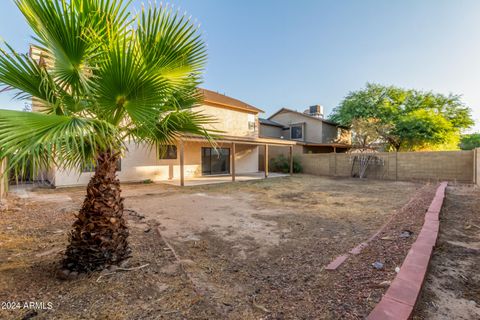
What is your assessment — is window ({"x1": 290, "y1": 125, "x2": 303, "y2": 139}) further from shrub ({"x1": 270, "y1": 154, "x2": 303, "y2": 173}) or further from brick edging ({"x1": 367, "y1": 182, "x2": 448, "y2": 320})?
brick edging ({"x1": 367, "y1": 182, "x2": 448, "y2": 320})

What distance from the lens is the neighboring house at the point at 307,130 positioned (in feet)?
72.0

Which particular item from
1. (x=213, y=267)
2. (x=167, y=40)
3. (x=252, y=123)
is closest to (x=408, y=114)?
(x=252, y=123)

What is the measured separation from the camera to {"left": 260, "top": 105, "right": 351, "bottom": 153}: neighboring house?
21.9 meters

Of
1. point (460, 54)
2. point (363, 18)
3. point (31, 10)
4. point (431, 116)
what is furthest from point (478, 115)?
point (31, 10)

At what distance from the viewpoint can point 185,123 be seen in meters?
3.01

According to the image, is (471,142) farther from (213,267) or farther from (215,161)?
(213,267)

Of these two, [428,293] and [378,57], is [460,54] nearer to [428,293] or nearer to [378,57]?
[378,57]

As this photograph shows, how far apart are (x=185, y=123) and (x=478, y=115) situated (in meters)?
27.8

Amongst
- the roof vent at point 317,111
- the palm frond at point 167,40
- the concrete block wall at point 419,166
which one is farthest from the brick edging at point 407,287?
the roof vent at point 317,111

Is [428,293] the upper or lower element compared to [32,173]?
lower

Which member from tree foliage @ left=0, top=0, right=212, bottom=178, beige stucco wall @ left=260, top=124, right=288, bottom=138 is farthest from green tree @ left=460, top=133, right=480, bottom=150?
tree foliage @ left=0, top=0, right=212, bottom=178

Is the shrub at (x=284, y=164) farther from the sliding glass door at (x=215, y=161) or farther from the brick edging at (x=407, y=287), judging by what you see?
the brick edging at (x=407, y=287)

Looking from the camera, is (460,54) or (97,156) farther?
(460,54)

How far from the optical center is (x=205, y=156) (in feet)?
50.3
